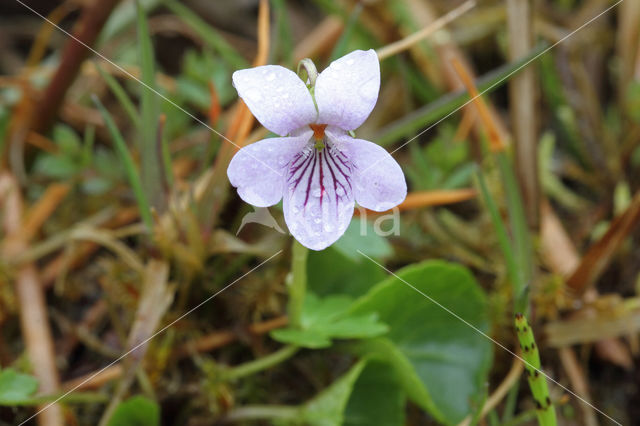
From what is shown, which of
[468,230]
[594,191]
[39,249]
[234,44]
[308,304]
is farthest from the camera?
[234,44]

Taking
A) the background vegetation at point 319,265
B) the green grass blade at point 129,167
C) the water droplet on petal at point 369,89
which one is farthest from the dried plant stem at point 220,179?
the water droplet on petal at point 369,89

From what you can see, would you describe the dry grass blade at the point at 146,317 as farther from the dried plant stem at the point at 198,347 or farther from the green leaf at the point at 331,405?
the green leaf at the point at 331,405

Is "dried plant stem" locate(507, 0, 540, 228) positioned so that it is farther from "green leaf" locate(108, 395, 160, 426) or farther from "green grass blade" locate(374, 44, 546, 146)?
"green leaf" locate(108, 395, 160, 426)

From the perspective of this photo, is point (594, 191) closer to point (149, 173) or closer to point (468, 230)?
point (468, 230)

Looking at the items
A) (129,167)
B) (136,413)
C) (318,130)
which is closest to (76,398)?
(136,413)

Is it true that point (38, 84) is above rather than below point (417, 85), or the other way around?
above

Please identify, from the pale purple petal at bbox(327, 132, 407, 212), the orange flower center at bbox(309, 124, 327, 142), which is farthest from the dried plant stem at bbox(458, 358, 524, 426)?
the orange flower center at bbox(309, 124, 327, 142)

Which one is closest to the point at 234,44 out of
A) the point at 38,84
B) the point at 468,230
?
the point at 38,84
